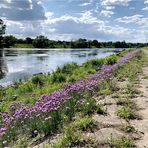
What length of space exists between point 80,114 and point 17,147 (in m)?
1.77

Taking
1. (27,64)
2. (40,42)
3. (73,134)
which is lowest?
(40,42)

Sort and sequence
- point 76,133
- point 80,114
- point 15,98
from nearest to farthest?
point 76,133 → point 80,114 → point 15,98

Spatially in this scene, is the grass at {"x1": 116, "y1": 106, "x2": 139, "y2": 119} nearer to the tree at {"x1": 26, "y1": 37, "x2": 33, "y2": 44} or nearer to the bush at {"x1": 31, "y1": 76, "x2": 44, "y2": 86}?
the bush at {"x1": 31, "y1": 76, "x2": 44, "y2": 86}

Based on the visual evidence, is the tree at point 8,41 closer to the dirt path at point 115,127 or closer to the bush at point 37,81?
the bush at point 37,81

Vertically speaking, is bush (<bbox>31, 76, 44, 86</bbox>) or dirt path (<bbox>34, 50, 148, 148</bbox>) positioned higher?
dirt path (<bbox>34, 50, 148, 148</bbox>)

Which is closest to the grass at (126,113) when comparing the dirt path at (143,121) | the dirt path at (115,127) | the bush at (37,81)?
the dirt path at (115,127)

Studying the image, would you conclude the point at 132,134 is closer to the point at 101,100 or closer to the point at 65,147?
the point at 65,147

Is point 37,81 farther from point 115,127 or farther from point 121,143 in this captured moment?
point 121,143

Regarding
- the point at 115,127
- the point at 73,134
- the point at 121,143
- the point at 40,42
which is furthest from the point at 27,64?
the point at 40,42

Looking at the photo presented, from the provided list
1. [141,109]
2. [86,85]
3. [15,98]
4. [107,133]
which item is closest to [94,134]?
[107,133]

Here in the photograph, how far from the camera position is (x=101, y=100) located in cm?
877

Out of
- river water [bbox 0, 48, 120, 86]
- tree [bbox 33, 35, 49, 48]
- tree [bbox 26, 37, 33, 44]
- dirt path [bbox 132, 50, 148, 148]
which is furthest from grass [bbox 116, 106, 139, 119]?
tree [bbox 26, 37, 33, 44]

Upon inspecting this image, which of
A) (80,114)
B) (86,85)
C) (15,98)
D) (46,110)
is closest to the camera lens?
(46,110)

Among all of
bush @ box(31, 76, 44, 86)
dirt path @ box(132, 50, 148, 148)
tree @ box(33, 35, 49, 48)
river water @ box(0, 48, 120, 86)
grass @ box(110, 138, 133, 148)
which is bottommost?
tree @ box(33, 35, 49, 48)
